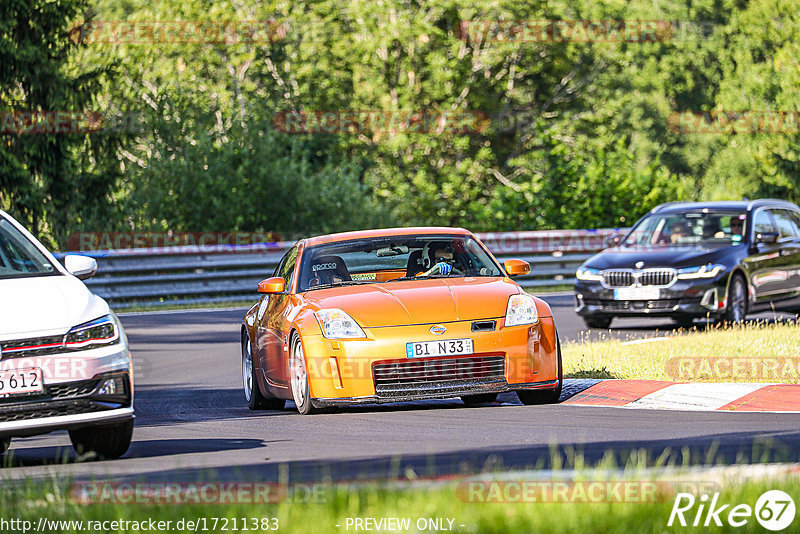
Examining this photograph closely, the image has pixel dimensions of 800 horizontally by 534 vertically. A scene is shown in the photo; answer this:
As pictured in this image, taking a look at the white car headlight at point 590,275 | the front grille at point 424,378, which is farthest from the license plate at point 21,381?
the white car headlight at point 590,275

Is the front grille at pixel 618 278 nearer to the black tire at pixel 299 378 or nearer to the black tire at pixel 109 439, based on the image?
the black tire at pixel 299 378

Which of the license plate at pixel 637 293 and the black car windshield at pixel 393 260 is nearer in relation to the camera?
the black car windshield at pixel 393 260

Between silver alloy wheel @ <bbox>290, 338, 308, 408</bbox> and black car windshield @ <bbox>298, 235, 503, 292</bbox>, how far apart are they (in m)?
0.86

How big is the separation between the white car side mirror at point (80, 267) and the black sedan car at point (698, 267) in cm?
993

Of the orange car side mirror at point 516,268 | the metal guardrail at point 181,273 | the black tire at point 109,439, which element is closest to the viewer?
the black tire at point 109,439

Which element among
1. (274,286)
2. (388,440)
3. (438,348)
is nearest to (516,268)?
(438,348)

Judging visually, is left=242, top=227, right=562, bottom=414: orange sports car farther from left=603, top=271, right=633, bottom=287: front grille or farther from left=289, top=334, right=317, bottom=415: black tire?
left=603, top=271, right=633, bottom=287: front grille

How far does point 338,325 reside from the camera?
10.3 meters

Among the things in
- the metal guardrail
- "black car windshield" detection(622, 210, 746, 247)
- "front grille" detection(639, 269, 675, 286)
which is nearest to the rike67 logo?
"front grille" detection(639, 269, 675, 286)

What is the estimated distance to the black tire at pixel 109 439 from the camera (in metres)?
8.50

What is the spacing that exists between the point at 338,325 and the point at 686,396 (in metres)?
2.68

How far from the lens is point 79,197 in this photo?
30.9 m

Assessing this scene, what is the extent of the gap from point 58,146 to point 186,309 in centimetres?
839

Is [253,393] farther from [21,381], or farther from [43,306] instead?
[21,381]
